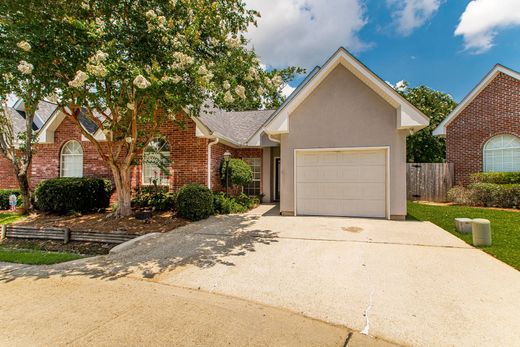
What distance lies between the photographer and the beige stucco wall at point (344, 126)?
9.11m

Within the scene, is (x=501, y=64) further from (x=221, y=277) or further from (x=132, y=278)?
(x=132, y=278)

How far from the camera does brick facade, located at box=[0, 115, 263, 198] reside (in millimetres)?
11289

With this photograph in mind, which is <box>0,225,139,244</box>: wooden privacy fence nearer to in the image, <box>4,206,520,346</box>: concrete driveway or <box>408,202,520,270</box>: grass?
<box>4,206,520,346</box>: concrete driveway

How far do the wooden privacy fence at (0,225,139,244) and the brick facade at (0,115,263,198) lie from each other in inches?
154

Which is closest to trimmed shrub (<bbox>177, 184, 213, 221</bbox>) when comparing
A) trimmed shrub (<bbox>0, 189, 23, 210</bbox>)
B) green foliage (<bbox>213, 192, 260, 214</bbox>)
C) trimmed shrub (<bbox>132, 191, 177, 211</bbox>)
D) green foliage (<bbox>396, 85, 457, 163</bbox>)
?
green foliage (<bbox>213, 192, 260, 214</bbox>)

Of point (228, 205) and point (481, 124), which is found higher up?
→ point (481, 124)

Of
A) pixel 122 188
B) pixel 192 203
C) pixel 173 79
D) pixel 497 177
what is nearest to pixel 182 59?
pixel 173 79

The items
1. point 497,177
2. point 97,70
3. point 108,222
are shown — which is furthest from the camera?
point 497,177

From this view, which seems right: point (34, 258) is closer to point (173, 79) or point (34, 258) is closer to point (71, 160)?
point (173, 79)

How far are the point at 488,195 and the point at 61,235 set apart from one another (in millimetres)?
16950

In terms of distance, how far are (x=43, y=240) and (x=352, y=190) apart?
10219 millimetres

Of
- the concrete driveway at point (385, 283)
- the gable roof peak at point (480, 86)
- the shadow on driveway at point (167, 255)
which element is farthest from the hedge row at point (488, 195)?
the shadow on driveway at point (167, 255)

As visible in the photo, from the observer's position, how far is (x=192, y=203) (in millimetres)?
9305

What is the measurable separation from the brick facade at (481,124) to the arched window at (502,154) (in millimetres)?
269
